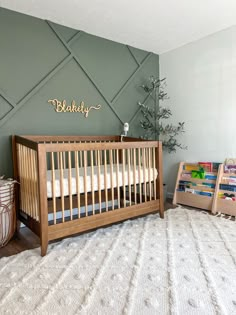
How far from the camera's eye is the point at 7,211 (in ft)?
7.05

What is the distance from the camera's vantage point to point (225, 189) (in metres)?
2.86

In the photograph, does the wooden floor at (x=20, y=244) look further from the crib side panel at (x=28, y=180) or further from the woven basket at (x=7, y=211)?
the crib side panel at (x=28, y=180)

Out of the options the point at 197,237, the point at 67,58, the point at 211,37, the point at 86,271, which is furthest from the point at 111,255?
the point at 211,37

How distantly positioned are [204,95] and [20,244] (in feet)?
9.21

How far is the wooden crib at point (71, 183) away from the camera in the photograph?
1896 millimetres

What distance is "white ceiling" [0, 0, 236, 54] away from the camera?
231 cm

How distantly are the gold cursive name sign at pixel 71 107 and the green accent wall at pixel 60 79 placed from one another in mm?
44

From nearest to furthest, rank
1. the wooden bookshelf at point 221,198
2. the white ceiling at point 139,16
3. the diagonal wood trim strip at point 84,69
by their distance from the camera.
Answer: the white ceiling at point 139,16, the diagonal wood trim strip at point 84,69, the wooden bookshelf at point 221,198

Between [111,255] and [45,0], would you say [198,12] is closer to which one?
[45,0]

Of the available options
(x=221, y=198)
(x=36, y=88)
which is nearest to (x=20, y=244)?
(x=36, y=88)

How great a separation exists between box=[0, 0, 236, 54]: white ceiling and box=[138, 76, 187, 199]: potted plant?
2.24 feet

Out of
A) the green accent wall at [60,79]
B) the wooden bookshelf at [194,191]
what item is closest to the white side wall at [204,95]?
the wooden bookshelf at [194,191]

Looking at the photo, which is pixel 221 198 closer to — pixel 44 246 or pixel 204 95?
pixel 204 95

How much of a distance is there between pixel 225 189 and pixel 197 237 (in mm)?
973
